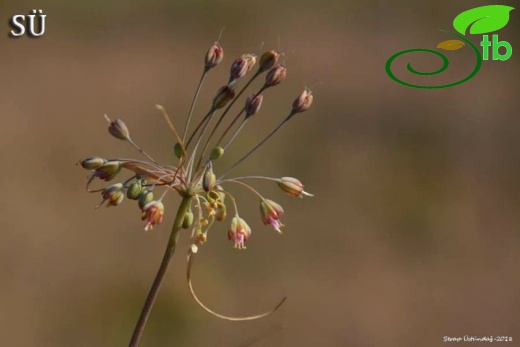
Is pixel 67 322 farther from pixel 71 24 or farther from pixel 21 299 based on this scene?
pixel 71 24

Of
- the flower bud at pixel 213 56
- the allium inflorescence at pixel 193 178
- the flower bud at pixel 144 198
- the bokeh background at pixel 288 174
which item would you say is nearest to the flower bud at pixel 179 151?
the allium inflorescence at pixel 193 178

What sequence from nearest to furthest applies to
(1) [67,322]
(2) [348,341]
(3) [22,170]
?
(1) [67,322] < (2) [348,341] < (3) [22,170]

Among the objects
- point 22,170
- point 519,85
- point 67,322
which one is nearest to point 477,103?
point 519,85

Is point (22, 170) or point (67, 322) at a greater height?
point (22, 170)

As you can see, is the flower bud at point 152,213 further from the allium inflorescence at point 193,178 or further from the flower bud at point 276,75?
the flower bud at point 276,75

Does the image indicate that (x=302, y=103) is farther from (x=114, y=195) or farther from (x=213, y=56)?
(x=114, y=195)

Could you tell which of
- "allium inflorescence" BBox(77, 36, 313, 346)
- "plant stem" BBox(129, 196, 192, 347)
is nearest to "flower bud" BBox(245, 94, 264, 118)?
"allium inflorescence" BBox(77, 36, 313, 346)

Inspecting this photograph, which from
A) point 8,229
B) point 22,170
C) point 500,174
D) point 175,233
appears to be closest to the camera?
point 175,233

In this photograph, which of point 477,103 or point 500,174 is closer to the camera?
point 500,174
